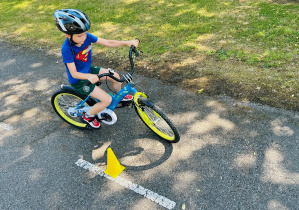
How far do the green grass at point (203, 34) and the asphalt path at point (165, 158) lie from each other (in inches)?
28.3

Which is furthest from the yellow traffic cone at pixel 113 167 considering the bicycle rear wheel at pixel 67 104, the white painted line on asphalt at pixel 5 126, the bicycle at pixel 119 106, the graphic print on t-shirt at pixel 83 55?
the white painted line on asphalt at pixel 5 126

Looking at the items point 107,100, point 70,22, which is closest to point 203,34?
point 107,100

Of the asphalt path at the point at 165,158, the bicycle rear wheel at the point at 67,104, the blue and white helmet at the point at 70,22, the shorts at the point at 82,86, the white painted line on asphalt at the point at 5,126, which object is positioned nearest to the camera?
the blue and white helmet at the point at 70,22

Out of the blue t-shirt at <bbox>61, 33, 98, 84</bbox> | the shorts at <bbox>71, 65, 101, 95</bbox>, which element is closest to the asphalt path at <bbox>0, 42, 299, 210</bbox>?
the shorts at <bbox>71, 65, 101, 95</bbox>

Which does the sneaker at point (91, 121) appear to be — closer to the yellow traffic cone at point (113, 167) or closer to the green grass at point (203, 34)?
the yellow traffic cone at point (113, 167)

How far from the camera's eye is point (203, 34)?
6617mm

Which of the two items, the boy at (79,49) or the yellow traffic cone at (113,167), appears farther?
the yellow traffic cone at (113,167)

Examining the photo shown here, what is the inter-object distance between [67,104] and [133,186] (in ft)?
6.13

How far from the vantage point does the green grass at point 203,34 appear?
500 cm

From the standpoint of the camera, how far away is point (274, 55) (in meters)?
5.36

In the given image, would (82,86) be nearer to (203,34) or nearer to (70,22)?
(70,22)

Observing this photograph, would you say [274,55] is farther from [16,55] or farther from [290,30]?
[16,55]

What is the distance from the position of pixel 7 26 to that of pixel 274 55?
8.97m

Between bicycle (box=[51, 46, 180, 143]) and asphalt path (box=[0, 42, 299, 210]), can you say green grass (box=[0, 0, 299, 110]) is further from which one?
bicycle (box=[51, 46, 180, 143])
